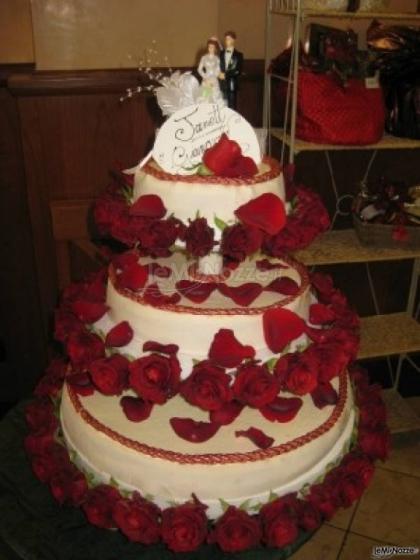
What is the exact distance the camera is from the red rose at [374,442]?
116cm

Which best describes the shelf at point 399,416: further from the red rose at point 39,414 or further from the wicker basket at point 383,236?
the red rose at point 39,414

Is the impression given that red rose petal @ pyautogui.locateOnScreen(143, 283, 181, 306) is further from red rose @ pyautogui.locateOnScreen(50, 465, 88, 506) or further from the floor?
the floor

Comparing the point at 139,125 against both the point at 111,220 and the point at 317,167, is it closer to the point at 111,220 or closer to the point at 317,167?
the point at 317,167

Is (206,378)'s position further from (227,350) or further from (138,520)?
(138,520)

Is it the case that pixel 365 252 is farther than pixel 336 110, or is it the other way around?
pixel 365 252

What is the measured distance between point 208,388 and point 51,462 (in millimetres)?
386

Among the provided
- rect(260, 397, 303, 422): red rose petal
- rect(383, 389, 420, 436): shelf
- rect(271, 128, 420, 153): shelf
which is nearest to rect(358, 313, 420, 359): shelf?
rect(383, 389, 420, 436): shelf

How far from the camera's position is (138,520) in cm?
96

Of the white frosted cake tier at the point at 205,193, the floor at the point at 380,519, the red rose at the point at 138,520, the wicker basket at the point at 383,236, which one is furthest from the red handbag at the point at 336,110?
the floor at the point at 380,519

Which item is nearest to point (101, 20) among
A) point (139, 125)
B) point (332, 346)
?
point (139, 125)

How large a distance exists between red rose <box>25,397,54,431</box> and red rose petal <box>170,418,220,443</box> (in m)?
0.35

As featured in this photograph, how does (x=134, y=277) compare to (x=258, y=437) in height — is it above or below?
above

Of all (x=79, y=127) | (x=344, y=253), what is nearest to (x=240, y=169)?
(x=344, y=253)

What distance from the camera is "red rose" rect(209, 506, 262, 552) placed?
0.94 metres
